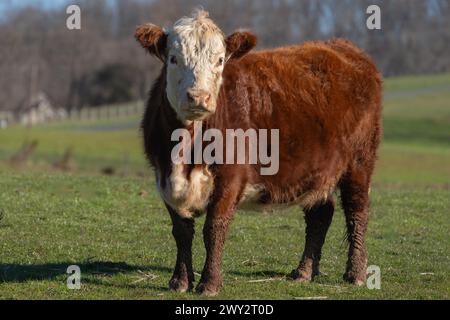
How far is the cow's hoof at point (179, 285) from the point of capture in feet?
30.3

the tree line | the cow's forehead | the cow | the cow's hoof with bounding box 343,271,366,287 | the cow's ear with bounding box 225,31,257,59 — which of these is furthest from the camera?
the tree line

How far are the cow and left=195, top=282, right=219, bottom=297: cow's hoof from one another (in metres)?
0.01

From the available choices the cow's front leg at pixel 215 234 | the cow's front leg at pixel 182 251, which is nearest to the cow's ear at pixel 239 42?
the cow's front leg at pixel 215 234

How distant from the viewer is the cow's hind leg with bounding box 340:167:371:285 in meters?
10.5

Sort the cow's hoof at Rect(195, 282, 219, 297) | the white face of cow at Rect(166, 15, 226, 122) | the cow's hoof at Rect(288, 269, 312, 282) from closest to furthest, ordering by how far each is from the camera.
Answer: the white face of cow at Rect(166, 15, 226, 122), the cow's hoof at Rect(195, 282, 219, 297), the cow's hoof at Rect(288, 269, 312, 282)

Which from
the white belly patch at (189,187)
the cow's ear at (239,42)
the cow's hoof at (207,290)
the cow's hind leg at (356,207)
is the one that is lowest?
the cow's hoof at (207,290)

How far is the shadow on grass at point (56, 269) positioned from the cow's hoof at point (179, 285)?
1251 mm

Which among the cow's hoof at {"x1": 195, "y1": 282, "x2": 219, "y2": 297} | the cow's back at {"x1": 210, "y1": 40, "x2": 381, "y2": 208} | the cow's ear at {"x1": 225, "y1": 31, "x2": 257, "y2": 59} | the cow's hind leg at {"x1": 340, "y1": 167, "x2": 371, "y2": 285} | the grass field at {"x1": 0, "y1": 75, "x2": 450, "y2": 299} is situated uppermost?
the cow's ear at {"x1": 225, "y1": 31, "x2": 257, "y2": 59}

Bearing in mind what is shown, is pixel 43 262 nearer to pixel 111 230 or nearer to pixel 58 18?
pixel 111 230

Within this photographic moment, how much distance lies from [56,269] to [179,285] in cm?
204

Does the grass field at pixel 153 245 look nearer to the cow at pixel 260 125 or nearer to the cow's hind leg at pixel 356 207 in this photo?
the cow's hind leg at pixel 356 207

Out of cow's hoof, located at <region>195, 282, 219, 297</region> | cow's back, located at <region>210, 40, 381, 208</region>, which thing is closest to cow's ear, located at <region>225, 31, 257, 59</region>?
cow's back, located at <region>210, 40, 381, 208</region>

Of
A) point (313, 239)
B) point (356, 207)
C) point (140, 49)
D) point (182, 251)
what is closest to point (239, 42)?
point (182, 251)

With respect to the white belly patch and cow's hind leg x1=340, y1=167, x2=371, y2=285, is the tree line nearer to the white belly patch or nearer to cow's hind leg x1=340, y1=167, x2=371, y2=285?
cow's hind leg x1=340, y1=167, x2=371, y2=285
